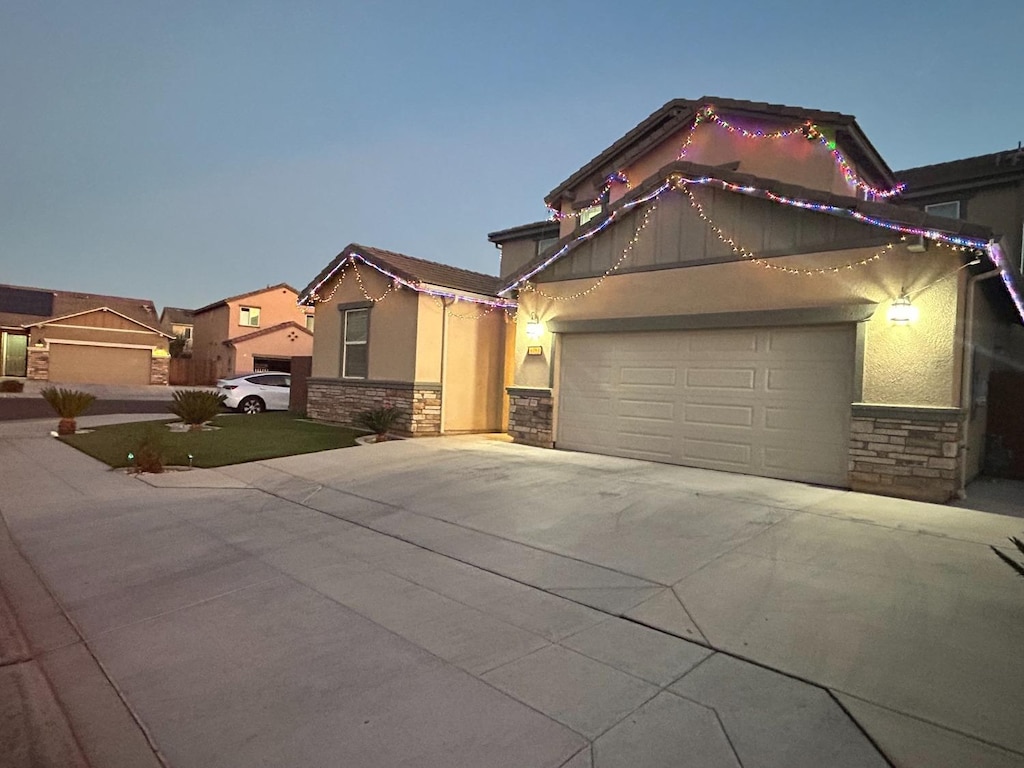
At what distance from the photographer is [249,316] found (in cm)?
3681

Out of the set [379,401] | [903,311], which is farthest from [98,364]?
[903,311]

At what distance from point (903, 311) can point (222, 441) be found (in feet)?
38.9

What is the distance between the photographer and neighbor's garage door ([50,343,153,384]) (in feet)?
113

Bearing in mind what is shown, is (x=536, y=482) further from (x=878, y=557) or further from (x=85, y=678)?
(x=85, y=678)

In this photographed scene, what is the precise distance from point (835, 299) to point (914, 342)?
1.12 m

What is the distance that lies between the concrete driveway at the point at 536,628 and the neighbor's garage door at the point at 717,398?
1.38 m

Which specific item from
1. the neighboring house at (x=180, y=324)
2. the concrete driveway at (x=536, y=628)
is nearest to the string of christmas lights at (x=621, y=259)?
the concrete driveway at (x=536, y=628)

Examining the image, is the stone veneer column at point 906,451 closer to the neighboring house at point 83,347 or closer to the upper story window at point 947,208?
the upper story window at point 947,208

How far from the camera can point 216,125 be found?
42938 mm

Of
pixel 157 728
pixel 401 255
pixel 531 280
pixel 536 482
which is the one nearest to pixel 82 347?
pixel 401 255

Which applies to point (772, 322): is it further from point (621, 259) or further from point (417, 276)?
point (417, 276)

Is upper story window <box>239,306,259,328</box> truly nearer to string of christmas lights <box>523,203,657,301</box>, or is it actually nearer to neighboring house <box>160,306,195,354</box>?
neighboring house <box>160,306,195,354</box>

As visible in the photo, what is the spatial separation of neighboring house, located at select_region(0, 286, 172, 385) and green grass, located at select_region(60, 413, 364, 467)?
A: 79.0 feet

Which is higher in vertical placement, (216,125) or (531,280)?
(216,125)
